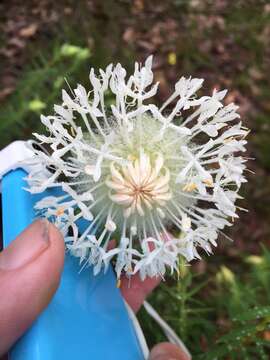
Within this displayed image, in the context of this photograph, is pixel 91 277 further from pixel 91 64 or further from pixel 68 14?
pixel 68 14

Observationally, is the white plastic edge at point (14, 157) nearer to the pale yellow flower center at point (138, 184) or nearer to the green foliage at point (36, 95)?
the pale yellow flower center at point (138, 184)

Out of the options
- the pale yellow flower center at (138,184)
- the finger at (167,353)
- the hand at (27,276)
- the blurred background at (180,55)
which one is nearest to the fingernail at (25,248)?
the hand at (27,276)

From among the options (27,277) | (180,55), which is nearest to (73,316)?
(27,277)

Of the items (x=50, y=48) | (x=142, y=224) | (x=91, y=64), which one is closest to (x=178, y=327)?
(x=142, y=224)

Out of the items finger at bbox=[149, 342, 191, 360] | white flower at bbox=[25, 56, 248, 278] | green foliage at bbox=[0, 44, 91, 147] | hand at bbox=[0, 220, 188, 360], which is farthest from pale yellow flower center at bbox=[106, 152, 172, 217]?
green foliage at bbox=[0, 44, 91, 147]

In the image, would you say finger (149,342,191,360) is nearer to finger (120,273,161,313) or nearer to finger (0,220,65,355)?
finger (120,273,161,313)

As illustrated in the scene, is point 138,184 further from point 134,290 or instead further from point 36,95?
point 36,95
